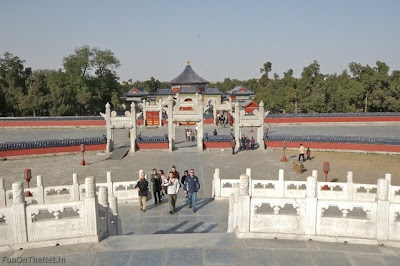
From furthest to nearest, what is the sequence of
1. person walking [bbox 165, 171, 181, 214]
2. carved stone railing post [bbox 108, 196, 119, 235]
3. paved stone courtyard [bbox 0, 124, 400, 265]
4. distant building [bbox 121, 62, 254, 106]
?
1. distant building [bbox 121, 62, 254, 106]
2. person walking [bbox 165, 171, 181, 214]
3. carved stone railing post [bbox 108, 196, 119, 235]
4. paved stone courtyard [bbox 0, 124, 400, 265]

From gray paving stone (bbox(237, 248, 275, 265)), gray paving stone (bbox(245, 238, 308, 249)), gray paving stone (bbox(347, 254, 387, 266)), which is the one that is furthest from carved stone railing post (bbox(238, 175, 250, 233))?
gray paving stone (bbox(347, 254, 387, 266))

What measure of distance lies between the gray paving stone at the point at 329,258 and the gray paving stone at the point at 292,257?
128 millimetres

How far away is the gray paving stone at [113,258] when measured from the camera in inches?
258

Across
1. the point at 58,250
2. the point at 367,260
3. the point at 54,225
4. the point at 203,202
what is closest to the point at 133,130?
the point at 203,202

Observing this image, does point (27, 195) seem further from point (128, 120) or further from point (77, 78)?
point (77, 78)

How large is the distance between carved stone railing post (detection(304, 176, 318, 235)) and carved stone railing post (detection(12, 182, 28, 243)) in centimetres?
596

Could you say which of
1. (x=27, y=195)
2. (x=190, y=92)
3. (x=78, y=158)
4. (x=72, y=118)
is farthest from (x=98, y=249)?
(x=190, y=92)

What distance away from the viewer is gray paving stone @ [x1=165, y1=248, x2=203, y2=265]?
650 centimetres

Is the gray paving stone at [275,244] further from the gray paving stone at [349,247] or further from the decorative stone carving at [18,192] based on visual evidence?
the decorative stone carving at [18,192]

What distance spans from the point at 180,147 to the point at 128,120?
191 inches

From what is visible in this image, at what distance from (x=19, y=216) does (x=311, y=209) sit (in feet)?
20.2

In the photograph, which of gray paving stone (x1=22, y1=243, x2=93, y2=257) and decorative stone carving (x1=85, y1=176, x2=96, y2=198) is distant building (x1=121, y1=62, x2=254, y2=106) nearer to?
decorative stone carving (x1=85, y1=176, x2=96, y2=198)

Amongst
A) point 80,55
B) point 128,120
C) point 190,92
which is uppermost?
point 80,55

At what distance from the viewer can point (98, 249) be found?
715cm
